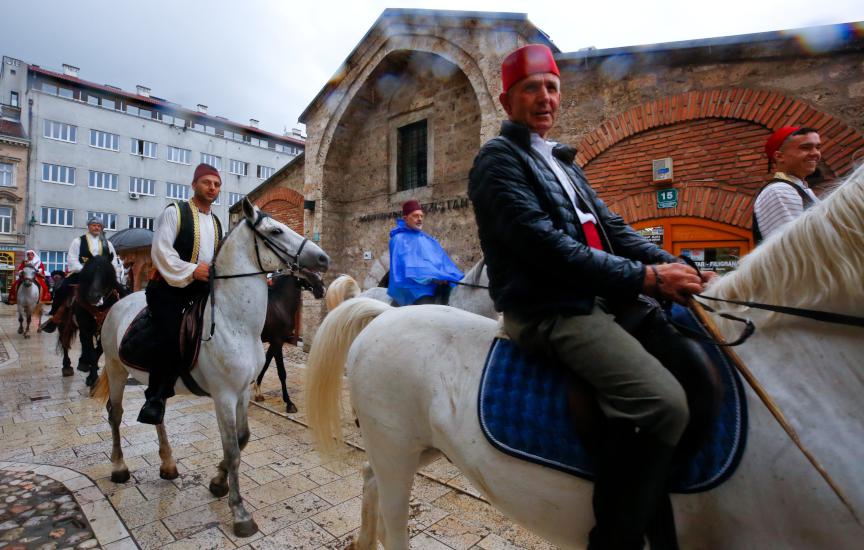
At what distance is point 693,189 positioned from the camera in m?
5.32

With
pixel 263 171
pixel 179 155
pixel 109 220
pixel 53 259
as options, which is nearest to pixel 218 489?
pixel 109 220

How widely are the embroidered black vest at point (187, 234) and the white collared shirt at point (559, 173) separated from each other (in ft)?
9.46

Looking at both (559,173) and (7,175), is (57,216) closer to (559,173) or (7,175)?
(7,175)

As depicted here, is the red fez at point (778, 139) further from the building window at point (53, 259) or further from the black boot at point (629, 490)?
the building window at point (53, 259)

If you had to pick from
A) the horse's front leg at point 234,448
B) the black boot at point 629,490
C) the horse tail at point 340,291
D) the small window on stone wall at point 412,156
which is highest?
the small window on stone wall at point 412,156

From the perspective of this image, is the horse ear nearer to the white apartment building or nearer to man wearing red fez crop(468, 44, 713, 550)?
man wearing red fez crop(468, 44, 713, 550)

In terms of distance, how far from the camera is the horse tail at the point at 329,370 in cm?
248

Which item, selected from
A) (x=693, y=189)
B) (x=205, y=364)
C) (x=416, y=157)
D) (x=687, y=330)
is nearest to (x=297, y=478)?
(x=205, y=364)

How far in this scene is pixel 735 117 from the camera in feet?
16.6

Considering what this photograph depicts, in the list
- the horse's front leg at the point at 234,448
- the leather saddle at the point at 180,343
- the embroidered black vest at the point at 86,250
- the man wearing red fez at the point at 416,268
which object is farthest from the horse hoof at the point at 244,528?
the embroidered black vest at the point at 86,250

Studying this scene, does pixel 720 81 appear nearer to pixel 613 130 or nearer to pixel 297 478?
pixel 613 130

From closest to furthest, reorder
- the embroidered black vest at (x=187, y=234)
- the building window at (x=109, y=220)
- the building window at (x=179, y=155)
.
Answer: the embroidered black vest at (x=187, y=234)
the building window at (x=109, y=220)
the building window at (x=179, y=155)

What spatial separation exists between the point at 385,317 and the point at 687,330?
4.47 feet

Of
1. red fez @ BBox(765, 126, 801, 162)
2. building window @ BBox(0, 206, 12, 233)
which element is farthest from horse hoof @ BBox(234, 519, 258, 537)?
building window @ BBox(0, 206, 12, 233)
